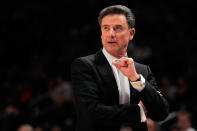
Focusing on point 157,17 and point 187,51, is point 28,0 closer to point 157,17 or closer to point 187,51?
point 157,17

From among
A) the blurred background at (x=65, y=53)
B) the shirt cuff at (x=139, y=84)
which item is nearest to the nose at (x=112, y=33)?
the shirt cuff at (x=139, y=84)

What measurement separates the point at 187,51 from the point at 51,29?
3.77 metres

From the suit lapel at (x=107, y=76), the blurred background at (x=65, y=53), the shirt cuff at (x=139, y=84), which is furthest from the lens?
the blurred background at (x=65, y=53)

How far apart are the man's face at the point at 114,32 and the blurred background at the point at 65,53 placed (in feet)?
12.4

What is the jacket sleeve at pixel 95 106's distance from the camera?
252 cm

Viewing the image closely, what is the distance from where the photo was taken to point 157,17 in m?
9.26

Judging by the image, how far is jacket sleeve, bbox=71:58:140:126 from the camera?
2516 millimetres

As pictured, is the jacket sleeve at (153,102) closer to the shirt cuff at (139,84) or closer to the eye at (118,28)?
the shirt cuff at (139,84)

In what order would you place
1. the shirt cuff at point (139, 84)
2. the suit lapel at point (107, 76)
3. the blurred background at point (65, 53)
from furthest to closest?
the blurred background at point (65, 53) < the suit lapel at point (107, 76) < the shirt cuff at point (139, 84)

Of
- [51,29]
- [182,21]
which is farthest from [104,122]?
[51,29]

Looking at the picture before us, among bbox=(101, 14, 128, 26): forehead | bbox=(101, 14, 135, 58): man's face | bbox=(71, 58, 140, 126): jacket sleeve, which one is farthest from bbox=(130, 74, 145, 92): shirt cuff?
bbox=(101, 14, 128, 26): forehead

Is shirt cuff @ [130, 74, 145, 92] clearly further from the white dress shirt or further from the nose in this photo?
the nose

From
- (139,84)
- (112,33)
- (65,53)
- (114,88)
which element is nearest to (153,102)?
(139,84)

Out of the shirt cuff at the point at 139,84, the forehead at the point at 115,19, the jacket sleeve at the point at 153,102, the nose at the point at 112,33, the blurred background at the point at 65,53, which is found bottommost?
the blurred background at the point at 65,53
